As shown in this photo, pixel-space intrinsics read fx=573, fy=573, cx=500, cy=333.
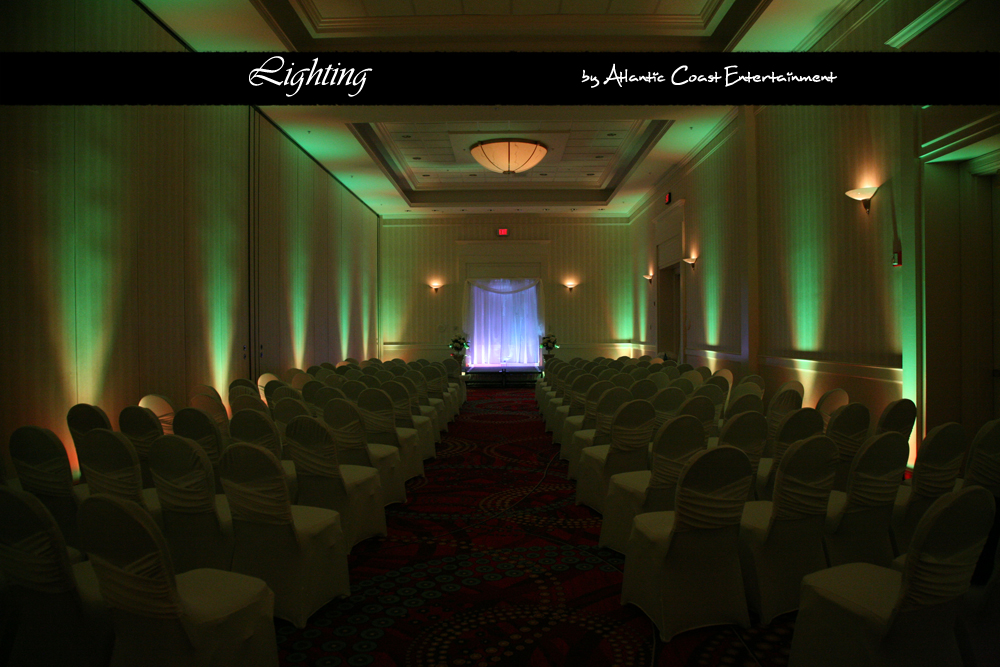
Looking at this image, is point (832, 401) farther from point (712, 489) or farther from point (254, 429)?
point (254, 429)

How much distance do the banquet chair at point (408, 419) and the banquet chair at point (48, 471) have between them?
2.58 meters

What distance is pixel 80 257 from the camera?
16.1ft

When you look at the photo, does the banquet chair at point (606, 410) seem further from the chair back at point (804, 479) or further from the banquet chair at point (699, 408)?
the chair back at point (804, 479)

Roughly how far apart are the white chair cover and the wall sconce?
363 centimetres

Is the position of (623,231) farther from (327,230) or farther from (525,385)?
(327,230)

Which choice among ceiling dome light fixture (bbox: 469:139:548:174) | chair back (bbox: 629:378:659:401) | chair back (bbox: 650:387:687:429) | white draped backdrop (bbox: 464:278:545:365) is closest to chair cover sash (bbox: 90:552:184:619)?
chair back (bbox: 650:387:687:429)

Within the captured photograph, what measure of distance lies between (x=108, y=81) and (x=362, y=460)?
3029mm

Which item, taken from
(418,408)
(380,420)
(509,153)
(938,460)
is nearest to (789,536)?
(938,460)

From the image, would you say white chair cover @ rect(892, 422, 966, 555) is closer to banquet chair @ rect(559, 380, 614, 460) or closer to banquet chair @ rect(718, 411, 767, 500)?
banquet chair @ rect(718, 411, 767, 500)

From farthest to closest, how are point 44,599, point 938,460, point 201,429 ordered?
1. point 201,429
2. point 938,460
3. point 44,599

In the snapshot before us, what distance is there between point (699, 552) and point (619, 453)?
1621 mm

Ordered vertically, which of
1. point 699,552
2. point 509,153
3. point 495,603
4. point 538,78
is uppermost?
point 509,153

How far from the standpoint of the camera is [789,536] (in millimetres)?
2699

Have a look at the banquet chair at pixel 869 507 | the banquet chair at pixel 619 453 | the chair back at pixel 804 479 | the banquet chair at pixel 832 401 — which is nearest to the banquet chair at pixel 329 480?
the banquet chair at pixel 619 453
